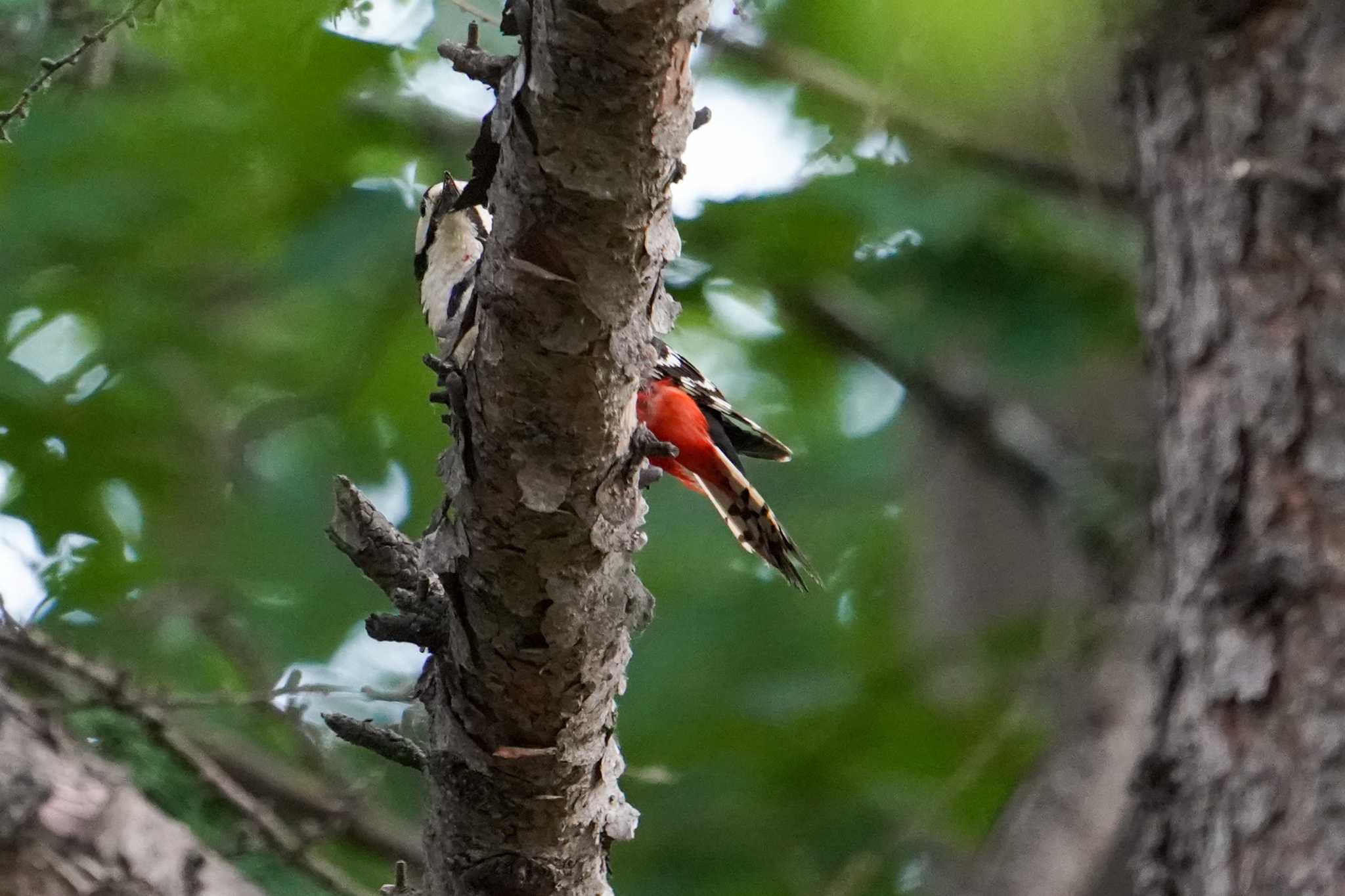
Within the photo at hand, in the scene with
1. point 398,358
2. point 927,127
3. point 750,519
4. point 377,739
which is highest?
point 398,358

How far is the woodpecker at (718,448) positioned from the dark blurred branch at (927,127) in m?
1.15

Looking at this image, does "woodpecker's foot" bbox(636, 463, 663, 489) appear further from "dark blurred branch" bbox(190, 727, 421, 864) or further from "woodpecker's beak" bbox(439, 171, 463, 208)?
"dark blurred branch" bbox(190, 727, 421, 864)

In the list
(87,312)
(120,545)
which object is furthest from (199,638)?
(87,312)

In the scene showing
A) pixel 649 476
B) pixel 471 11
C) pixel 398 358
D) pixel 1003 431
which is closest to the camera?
pixel 471 11

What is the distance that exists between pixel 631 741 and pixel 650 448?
3327mm

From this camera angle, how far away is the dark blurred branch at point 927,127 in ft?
16.0

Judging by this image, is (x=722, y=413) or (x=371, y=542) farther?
(x=722, y=413)

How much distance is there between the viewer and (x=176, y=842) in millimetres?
2988

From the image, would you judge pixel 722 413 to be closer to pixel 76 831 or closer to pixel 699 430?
pixel 699 430

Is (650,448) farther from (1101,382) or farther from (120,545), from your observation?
(1101,382)

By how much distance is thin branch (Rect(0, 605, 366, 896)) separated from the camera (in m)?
3.26

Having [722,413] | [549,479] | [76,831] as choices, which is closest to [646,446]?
[549,479]

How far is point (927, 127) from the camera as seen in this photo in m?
4.97

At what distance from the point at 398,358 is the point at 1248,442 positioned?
300cm
